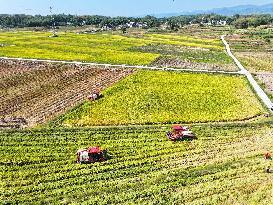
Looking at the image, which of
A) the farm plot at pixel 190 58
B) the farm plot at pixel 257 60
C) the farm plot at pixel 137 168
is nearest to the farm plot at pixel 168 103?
the farm plot at pixel 137 168

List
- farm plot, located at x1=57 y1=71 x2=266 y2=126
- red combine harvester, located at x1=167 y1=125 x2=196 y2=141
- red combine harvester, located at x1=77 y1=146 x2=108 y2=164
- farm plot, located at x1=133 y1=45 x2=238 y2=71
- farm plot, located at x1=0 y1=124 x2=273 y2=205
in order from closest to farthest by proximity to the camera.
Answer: farm plot, located at x1=0 y1=124 x2=273 y2=205, red combine harvester, located at x1=77 y1=146 x2=108 y2=164, red combine harvester, located at x1=167 y1=125 x2=196 y2=141, farm plot, located at x1=57 y1=71 x2=266 y2=126, farm plot, located at x1=133 y1=45 x2=238 y2=71

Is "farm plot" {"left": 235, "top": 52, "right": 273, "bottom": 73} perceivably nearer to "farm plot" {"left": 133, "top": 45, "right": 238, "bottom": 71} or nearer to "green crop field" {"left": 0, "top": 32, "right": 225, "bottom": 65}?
"farm plot" {"left": 133, "top": 45, "right": 238, "bottom": 71}

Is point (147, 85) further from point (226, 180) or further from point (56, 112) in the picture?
point (226, 180)

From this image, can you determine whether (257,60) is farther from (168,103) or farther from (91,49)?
(168,103)

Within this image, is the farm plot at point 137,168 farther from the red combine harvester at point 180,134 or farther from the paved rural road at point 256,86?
the paved rural road at point 256,86

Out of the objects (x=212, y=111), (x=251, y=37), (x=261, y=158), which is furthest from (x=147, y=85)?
(x=251, y=37)

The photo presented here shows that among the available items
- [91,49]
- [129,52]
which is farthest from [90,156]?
[91,49]

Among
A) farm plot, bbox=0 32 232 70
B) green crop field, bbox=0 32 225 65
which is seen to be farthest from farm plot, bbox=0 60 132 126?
farm plot, bbox=0 32 232 70

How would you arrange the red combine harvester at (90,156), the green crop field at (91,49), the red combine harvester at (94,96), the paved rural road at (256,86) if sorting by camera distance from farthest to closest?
the green crop field at (91,49) < the paved rural road at (256,86) < the red combine harvester at (94,96) < the red combine harvester at (90,156)
